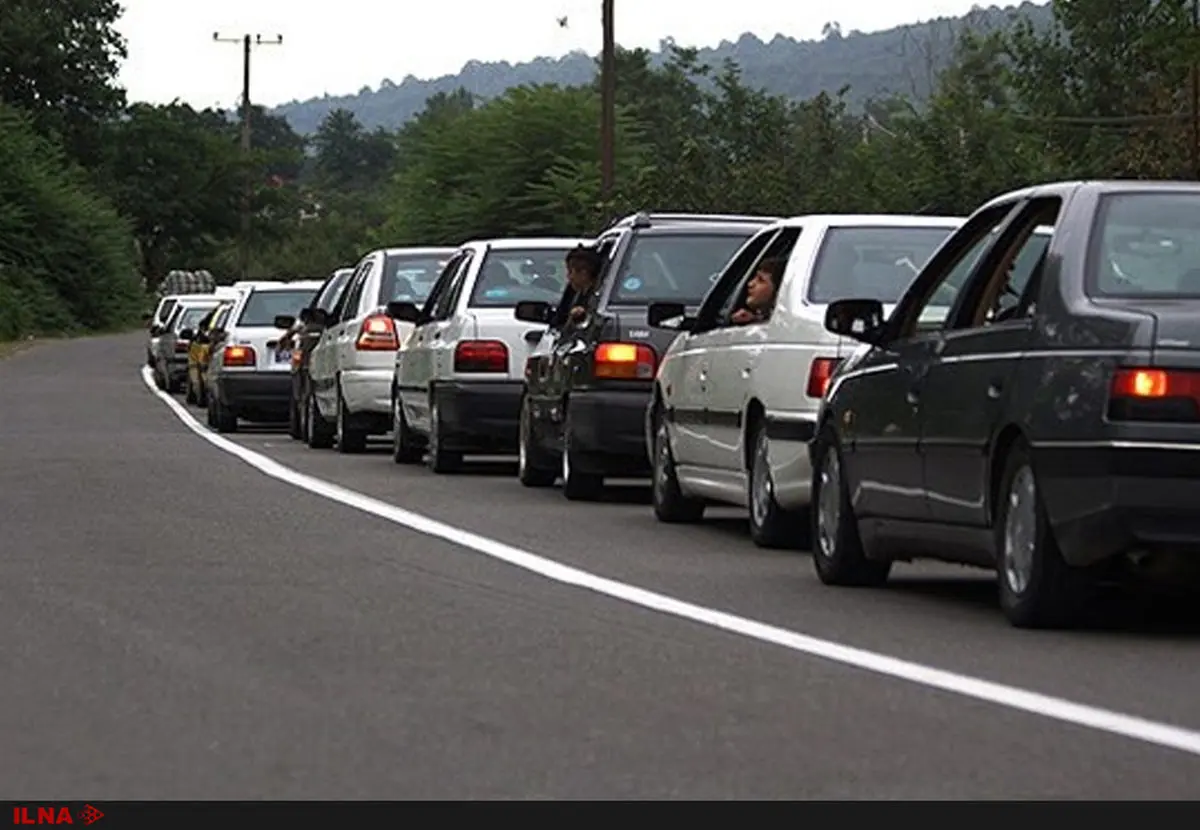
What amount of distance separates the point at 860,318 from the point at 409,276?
14.2 meters

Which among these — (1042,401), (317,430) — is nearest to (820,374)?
(1042,401)

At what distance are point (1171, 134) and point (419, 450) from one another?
44019 millimetres

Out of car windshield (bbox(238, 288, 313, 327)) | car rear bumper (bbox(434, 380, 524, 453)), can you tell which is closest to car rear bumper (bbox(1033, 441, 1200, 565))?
car rear bumper (bbox(434, 380, 524, 453))

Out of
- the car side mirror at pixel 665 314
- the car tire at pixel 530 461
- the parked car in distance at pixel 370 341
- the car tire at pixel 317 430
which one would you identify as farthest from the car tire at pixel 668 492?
the car tire at pixel 317 430

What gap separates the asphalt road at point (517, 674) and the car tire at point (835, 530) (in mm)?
171

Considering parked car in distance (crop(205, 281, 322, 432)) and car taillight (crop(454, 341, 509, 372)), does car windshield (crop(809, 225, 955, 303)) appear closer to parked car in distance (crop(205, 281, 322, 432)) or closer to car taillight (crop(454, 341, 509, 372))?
car taillight (crop(454, 341, 509, 372))

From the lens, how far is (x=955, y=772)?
813 cm

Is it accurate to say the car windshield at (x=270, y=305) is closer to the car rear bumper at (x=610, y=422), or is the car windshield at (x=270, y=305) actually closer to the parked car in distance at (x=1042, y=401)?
the car rear bumper at (x=610, y=422)

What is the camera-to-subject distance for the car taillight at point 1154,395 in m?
11.1

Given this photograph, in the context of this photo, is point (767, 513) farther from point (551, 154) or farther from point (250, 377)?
point (551, 154)

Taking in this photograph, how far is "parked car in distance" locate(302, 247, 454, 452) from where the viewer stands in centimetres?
2719

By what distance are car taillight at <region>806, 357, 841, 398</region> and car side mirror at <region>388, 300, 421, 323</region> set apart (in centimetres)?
973

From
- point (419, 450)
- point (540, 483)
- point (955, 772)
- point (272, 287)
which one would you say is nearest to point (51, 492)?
point (540, 483)

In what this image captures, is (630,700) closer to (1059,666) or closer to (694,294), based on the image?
(1059,666)
